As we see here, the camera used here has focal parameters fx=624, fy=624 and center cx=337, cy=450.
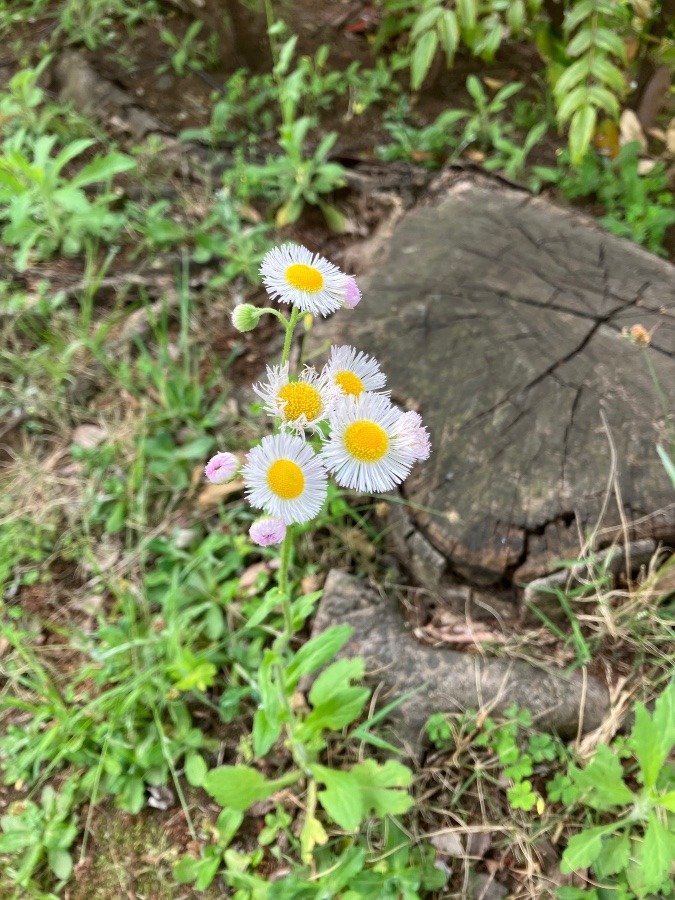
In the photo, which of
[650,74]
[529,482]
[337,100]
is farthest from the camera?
[337,100]

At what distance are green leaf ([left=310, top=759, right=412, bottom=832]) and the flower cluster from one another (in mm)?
623

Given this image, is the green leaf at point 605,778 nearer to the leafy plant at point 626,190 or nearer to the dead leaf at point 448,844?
→ the dead leaf at point 448,844

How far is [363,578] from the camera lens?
1697 millimetres

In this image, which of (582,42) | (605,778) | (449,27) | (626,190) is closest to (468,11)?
(449,27)

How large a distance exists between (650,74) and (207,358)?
2.41 meters

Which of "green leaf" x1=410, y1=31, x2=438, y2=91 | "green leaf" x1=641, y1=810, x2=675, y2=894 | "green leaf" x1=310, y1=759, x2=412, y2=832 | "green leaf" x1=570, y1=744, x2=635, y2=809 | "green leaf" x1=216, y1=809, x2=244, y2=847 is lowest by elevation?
"green leaf" x1=216, y1=809, x2=244, y2=847

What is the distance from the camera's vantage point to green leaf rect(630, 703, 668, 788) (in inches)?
46.8

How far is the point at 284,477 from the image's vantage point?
88cm

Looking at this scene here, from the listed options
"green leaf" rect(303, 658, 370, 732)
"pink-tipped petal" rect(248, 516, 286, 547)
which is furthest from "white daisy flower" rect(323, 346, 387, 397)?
"green leaf" rect(303, 658, 370, 732)

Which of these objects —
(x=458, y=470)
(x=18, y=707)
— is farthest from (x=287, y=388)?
(x=18, y=707)

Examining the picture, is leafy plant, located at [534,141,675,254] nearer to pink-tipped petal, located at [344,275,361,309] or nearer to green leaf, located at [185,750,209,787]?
pink-tipped petal, located at [344,275,361,309]

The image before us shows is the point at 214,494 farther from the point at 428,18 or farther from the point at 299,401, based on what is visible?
the point at 428,18

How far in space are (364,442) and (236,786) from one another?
0.85m

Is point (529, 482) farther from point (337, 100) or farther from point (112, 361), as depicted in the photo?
point (337, 100)
